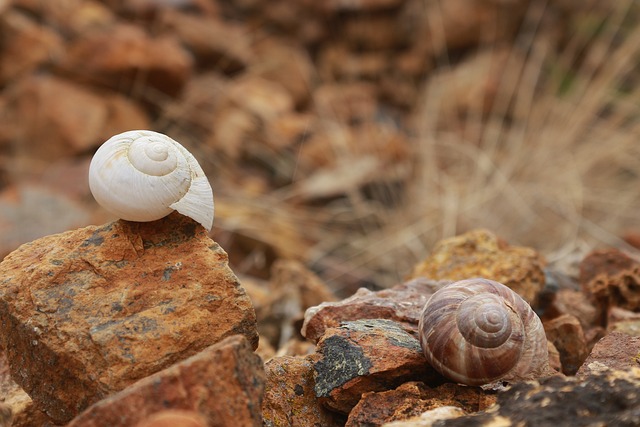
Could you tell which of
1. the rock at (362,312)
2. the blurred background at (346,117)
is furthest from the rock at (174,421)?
the blurred background at (346,117)

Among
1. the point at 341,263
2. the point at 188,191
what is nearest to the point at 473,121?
the point at 341,263

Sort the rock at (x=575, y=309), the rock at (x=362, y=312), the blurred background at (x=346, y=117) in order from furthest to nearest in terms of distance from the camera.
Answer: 1. the blurred background at (x=346, y=117)
2. the rock at (x=575, y=309)
3. the rock at (x=362, y=312)

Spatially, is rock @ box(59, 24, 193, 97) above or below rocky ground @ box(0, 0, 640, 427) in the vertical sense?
above

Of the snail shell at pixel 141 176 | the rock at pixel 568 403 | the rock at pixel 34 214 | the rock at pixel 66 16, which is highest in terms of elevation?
the rock at pixel 66 16

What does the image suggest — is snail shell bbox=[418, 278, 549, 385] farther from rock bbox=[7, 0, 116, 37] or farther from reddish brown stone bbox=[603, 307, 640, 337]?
rock bbox=[7, 0, 116, 37]

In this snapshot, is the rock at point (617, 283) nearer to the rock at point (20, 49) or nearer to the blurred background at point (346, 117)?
the blurred background at point (346, 117)

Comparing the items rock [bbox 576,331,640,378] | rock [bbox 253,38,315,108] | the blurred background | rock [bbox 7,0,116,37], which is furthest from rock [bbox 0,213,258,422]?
rock [bbox 253,38,315,108]

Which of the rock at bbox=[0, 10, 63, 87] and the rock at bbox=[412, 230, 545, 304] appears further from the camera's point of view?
the rock at bbox=[0, 10, 63, 87]
